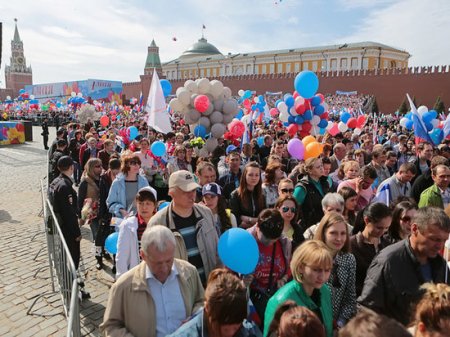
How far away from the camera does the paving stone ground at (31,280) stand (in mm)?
3535

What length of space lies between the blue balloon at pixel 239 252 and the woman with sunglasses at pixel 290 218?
34.5 inches

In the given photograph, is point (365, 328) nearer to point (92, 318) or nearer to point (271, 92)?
point (92, 318)

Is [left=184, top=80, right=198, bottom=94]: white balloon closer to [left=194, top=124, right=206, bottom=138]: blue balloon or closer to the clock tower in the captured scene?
[left=194, top=124, right=206, bottom=138]: blue balloon

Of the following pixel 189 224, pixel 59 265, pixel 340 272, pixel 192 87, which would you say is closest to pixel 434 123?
pixel 192 87

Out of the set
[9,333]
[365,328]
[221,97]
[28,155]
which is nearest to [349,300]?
[365,328]

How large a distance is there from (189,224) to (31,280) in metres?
3.05

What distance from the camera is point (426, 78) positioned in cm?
3688

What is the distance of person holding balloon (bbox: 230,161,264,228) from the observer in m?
3.79

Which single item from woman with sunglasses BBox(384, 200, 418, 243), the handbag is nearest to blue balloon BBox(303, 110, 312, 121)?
woman with sunglasses BBox(384, 200, 418, 243)

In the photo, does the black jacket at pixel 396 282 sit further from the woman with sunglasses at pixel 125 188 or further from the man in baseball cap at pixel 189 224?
the woman with sunglasses at pixel 125 188

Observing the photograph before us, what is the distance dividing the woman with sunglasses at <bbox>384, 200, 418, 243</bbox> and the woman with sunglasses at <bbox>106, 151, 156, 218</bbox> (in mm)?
2691

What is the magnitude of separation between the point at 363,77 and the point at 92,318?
42585 millimetres

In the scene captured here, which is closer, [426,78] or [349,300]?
[349,300]

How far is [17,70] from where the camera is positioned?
92938 mm
